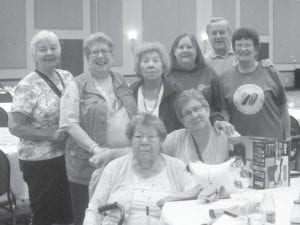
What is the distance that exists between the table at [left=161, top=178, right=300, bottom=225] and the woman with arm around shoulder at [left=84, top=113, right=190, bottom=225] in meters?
0.20

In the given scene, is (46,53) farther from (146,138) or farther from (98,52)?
(146,138)

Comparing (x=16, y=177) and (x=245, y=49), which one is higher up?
(x=245, y=49)

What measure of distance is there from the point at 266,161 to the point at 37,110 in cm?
145

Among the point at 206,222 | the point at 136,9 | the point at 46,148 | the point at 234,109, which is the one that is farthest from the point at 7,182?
the point at 136,9

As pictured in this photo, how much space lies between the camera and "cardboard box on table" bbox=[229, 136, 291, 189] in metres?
2.62

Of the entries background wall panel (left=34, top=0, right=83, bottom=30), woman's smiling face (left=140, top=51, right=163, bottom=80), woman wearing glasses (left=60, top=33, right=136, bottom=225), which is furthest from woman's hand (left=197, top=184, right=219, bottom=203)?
background wall panel (left=34, top=0, right=83, bottom=30)

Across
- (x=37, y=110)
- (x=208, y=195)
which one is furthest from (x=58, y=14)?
(x=208, y=195)

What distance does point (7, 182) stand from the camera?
12.5 ft

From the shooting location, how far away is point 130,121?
265 cm

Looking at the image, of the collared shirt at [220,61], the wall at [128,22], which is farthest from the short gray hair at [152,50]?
the wall at [128,22]

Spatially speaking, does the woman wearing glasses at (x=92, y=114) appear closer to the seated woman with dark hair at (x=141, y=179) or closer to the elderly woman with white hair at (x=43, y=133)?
the elderly woman with white hair at (x=43, y=133)

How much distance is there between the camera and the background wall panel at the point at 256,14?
52.1ft

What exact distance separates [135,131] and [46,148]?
0.86 metres

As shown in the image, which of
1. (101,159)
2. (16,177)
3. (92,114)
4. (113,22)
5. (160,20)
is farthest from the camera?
(160,20)
